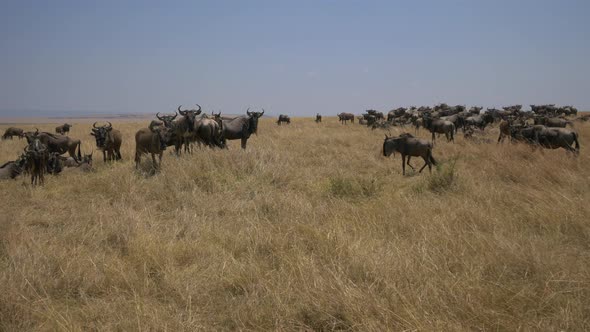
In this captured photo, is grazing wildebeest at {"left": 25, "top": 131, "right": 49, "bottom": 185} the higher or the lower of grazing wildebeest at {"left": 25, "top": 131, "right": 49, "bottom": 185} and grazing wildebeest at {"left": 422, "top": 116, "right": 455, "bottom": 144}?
the lower

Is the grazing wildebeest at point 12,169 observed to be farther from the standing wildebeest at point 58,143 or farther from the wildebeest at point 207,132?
the wildebeest at point 207,132

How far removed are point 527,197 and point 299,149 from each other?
419 inches

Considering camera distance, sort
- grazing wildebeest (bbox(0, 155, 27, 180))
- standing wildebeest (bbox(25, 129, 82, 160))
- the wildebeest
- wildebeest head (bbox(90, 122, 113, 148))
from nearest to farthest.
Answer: grazing wildebeest (bbox(0, 155, 27, 180)) < wildebeest head (bbox(90, 122, 113, 148)) < standing wildebeest (bbox(25, 129, 82, 160)) < the wildebeest

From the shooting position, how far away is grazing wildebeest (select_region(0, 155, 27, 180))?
1108 cm

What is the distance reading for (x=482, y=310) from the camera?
2.98m

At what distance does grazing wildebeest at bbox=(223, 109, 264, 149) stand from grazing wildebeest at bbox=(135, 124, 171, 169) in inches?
162

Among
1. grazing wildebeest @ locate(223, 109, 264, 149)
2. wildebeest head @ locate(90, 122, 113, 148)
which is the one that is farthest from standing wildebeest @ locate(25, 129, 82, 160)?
grazing wildebeest @ locate(223, 109, 264, 149)

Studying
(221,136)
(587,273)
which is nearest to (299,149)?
(221,136)

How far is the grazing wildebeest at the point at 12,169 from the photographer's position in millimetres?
11078

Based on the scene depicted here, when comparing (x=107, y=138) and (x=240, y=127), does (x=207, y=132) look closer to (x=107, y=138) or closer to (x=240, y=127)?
(x=240, y=127)

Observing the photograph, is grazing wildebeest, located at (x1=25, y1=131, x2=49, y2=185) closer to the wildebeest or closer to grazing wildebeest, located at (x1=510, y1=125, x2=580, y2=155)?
the wildebeest

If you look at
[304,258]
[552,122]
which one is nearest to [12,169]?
[304,258]

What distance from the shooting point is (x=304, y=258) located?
419 centimetres

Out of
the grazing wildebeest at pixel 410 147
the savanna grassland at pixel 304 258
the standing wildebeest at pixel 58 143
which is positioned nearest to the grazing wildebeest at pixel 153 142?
the savanna grassland at pixel 304 258
